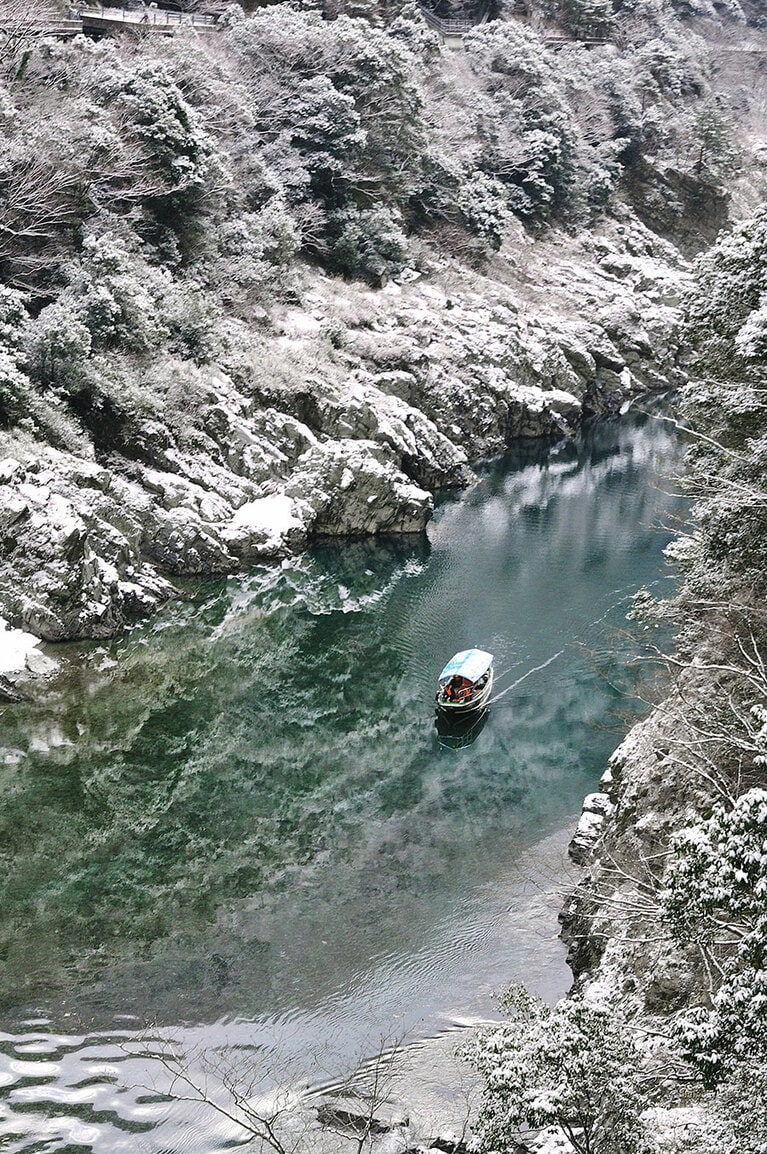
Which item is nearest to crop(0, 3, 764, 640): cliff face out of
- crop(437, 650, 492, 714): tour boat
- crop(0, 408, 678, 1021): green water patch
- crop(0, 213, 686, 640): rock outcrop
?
crop(0, 213, 686, 640): rock outcrop

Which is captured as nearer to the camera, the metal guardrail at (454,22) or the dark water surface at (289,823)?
the dark water surface at (289,823)

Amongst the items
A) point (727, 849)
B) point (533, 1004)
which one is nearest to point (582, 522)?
point (533, 1004)

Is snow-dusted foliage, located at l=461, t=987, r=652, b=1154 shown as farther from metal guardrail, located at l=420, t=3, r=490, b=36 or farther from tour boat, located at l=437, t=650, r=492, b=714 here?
metal guardrail, located at l=420, t=3, r=490, b=36

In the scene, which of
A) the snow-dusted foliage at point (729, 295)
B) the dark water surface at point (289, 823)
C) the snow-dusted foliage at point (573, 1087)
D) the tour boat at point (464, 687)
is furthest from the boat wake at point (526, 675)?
the snow-dusted foliage at point (573, 1087)

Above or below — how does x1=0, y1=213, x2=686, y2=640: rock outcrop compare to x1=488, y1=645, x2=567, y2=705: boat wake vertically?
above

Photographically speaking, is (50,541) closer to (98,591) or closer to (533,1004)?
Answer: (98,591)

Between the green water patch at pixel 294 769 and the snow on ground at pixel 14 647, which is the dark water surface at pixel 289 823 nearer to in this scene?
the green water patch at pixel 294 769

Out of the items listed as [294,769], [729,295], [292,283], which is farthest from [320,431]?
[729,295]
